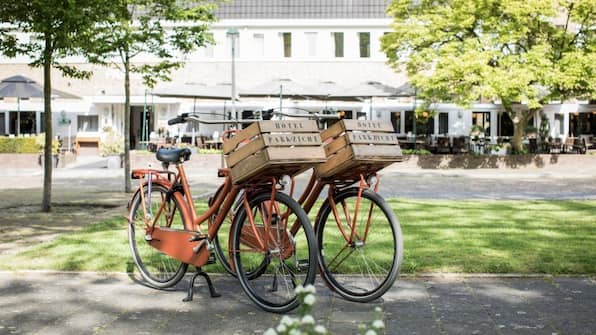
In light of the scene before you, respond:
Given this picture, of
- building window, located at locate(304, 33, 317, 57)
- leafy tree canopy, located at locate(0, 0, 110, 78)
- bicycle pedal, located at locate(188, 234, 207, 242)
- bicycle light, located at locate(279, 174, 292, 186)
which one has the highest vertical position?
building window, located at locate(304, 33, 317, 57)

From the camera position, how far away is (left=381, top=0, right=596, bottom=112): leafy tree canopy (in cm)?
2870

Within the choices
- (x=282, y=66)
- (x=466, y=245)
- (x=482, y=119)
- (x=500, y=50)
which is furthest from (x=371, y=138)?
(x=282, y=66)

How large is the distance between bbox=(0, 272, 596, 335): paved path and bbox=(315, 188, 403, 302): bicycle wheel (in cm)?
17

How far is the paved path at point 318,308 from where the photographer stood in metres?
5.69

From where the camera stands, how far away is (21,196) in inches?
708

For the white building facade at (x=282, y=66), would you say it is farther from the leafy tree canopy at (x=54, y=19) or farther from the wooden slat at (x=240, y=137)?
the wooden slat at (x=240, y=137)

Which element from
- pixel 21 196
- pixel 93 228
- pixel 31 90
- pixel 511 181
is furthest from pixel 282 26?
pixel 93 228

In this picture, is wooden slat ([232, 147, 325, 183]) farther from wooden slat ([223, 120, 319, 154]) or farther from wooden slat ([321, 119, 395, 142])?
wooden slat ([321, 119, 395, 142])

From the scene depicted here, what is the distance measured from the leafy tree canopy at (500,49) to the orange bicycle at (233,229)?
22328 millimetres

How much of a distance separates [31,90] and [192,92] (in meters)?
5.87

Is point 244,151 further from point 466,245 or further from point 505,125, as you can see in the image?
point 505,125

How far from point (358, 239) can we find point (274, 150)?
117 cm

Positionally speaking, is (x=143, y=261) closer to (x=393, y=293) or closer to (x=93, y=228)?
(x=393, y=293)

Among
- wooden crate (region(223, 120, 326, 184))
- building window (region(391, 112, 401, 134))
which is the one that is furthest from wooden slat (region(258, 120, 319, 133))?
building window (region(391, 112, 401, 134))
